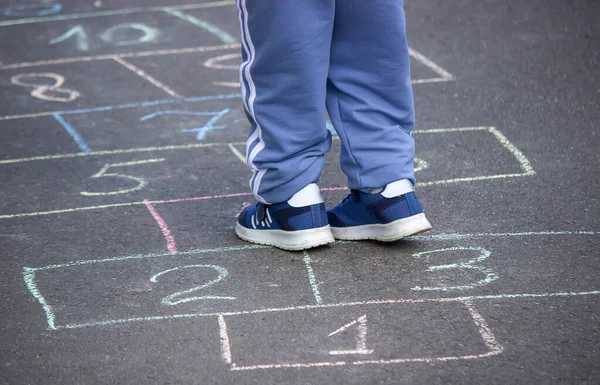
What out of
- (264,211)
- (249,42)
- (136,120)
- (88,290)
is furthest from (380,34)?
(136,120)

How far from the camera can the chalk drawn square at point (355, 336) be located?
248 centimetres

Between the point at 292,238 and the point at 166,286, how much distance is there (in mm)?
471

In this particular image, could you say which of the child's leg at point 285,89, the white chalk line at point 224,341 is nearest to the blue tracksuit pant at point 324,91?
the child's leg at point 285,89

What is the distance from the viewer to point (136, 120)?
4895 mm

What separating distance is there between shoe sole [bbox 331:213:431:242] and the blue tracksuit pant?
0.14 m

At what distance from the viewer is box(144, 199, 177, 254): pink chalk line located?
130 inches

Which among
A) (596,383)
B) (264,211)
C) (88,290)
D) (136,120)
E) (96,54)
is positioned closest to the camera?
(596,383)

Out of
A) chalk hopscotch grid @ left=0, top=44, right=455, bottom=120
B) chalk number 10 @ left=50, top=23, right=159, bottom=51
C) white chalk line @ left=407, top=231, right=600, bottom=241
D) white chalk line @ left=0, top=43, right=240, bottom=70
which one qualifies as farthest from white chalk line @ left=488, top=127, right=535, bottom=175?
A: chalk number 10 @ left=50, top=23, right=159, bottom=51

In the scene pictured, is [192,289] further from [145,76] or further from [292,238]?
[145,76]

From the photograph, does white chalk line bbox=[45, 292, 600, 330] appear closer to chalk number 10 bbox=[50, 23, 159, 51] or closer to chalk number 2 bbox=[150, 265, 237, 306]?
chalk number 2 bbox=[150, 265, 237, 306]

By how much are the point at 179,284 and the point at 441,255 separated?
0.87m

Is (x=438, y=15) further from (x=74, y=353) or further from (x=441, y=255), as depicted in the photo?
(x=74, y=353)

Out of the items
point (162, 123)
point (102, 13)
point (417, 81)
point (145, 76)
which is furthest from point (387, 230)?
point (102, 13)

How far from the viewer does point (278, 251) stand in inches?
127
